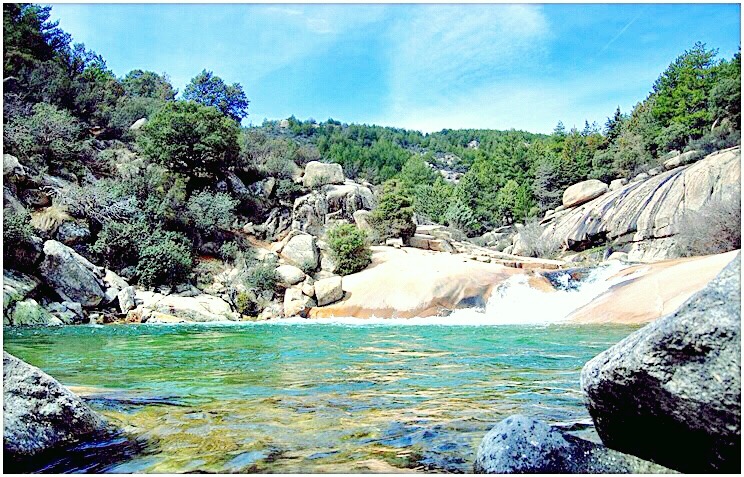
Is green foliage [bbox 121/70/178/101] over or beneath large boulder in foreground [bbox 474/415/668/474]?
over

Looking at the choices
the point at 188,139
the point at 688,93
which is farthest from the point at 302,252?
the point at 688,93

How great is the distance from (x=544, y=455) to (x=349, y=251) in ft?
74.0

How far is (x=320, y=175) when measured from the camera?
123 ft

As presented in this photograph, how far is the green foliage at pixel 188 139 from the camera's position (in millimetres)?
29516

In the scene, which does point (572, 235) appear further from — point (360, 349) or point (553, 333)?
point (360, 349)

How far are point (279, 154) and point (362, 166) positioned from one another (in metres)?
30.8

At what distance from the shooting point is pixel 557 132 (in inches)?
2511

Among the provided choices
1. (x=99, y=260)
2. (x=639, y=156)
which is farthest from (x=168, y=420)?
(x=639, y=156)

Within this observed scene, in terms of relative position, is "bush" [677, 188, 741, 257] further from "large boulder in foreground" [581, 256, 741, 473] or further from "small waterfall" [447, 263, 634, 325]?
"large boulder in foreground" [581, 256, 741, 473]

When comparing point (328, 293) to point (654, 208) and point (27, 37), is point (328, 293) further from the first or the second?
point (27, 37)

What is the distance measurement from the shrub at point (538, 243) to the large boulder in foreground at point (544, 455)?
31415mm

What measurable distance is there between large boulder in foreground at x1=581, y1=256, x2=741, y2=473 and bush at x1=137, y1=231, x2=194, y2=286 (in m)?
20.8

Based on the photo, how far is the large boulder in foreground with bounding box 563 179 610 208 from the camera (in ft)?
118

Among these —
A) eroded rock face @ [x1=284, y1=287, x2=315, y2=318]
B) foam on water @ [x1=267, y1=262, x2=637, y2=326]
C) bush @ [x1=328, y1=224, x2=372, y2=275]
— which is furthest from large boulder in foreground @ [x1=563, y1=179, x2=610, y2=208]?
eroded rock face @ [x1=284, y1=287, x2=315, y2=318]
